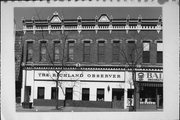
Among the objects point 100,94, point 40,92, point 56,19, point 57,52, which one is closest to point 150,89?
point 100,94

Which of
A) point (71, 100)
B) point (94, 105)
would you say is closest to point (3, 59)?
point (71, 100)

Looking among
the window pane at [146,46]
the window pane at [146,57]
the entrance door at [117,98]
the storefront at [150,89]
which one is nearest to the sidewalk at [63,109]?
the entrance door at [117,98]

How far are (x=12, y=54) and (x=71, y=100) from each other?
47.8 inches

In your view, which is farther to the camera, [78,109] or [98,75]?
[98,75]

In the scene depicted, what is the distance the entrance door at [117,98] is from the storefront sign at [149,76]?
0.38 metres

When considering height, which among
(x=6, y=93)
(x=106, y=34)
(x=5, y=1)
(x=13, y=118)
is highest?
(x=5, y=1)

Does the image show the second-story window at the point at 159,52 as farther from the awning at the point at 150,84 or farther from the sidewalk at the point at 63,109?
the sidewalk at the point at 63,109

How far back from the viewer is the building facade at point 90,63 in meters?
5.64

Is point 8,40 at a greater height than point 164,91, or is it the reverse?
point 8,40

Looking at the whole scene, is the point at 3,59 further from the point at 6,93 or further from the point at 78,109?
the point at 78,109

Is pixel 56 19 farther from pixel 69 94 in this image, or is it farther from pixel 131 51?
pixel 131 51

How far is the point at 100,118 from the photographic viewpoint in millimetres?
5395

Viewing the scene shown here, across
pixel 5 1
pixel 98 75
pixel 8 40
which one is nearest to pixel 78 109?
pixel 98 75

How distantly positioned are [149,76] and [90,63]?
3.46 feet
